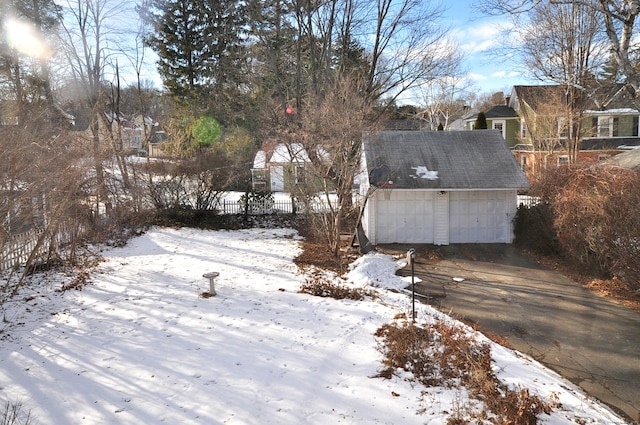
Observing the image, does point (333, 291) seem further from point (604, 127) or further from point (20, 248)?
point (604, 127)

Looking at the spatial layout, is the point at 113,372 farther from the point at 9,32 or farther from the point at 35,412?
the point at 9,32

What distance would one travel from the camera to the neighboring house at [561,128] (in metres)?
21.8

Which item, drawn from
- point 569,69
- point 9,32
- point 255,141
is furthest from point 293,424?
point 255,141

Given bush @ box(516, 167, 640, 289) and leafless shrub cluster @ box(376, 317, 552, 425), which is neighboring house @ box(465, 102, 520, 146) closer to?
bush @ box(516, 167, 640, 289)

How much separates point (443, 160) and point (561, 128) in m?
11.6

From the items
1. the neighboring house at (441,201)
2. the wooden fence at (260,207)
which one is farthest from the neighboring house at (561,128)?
the wooden fence at (260,207)

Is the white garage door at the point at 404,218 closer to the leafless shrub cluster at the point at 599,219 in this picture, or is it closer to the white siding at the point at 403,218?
the white siding at the point at 403,218

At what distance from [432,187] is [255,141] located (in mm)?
18593

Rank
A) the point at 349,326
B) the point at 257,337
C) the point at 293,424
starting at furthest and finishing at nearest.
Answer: the point at 349,326, the point at 257,337, the point at 293,424

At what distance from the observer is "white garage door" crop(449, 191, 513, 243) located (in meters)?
14.2

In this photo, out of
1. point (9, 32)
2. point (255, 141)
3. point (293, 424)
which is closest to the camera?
point (293, 424)

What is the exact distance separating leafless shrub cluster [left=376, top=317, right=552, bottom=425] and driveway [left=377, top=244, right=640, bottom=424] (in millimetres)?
1300

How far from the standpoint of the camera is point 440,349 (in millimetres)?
6047

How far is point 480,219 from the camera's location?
14.3 m
